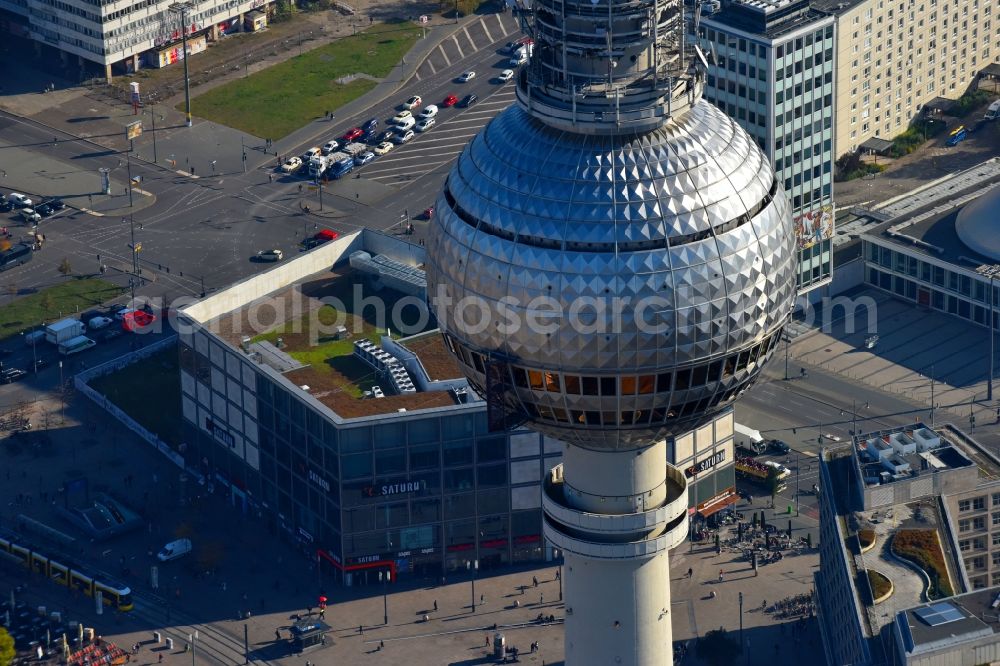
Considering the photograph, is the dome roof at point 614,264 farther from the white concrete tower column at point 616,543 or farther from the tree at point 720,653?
the tree at point 720,653

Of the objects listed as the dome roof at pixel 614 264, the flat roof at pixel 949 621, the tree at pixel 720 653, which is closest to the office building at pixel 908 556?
the flat roof at pixel 949 621

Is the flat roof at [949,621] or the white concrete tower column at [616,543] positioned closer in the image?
the white concrete tower column at [616,543]

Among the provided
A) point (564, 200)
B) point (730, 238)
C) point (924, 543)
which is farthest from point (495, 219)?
point (924, 543)

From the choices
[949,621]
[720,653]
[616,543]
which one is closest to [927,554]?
[949,621]

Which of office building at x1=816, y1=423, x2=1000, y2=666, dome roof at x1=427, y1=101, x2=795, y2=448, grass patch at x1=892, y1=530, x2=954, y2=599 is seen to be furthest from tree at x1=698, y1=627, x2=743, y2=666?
dome roof at x1=427, y1=101, x2=795, y2=448

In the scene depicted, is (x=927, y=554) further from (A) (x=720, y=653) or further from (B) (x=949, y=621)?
(A) (x=720, y=653)
